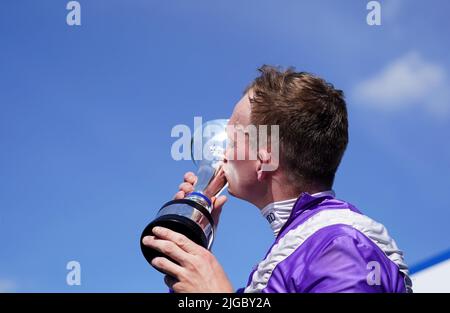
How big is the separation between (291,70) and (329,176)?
26.7 inches

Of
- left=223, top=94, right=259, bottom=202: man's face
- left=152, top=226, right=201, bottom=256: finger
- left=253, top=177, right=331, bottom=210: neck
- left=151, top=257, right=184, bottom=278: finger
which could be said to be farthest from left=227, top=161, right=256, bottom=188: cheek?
left=151, top=257, right=184, bottom=278: finger

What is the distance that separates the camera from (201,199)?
2.91 m

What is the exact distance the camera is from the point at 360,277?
2.05m

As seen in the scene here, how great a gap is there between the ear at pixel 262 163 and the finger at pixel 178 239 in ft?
2.18

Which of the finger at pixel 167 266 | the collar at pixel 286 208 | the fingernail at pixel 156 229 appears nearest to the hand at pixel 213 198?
the collar at pixel 286 208

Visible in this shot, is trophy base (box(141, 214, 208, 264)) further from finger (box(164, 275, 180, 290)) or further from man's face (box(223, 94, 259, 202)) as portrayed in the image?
man's face (box(223, 94, 259, 202))

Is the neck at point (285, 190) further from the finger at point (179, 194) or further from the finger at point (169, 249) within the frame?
the finger at point (169, 249)

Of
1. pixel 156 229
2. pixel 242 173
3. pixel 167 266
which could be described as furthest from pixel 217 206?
pixel 167 266

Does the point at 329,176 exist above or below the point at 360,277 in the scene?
above

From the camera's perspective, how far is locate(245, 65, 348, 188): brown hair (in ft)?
9.41
